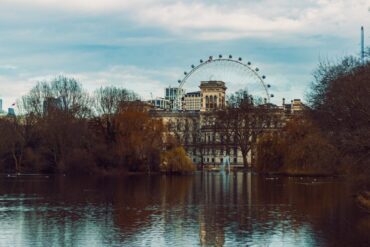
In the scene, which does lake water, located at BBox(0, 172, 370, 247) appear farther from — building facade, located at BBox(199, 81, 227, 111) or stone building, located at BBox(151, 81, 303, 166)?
→ building facade, located at BBox(199, 81, 227, 111)

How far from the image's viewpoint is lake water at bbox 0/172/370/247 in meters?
23.1

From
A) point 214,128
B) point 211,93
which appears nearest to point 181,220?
point 214,128

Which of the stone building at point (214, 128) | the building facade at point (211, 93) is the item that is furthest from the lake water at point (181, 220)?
the building facade at point (211, 93)

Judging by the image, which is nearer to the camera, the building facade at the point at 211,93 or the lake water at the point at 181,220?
the lake water at the point at 181,220

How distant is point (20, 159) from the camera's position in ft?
291

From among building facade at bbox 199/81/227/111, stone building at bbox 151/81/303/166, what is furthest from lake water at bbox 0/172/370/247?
building facade at bbox 199/81/227/111

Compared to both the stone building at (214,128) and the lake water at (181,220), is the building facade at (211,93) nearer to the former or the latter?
the stone building at (214,128)

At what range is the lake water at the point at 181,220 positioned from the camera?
75.9ft

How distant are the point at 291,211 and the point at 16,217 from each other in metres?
13.5

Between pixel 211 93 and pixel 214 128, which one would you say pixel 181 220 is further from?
pixel 211 93

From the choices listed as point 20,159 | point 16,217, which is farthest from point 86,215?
point 20,159

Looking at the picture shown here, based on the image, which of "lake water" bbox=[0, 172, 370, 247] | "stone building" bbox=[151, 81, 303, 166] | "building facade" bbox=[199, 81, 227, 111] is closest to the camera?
"lake water" bbox=[0, 172, 370, 247]

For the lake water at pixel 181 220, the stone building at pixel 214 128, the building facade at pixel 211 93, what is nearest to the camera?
the lake water at pixel 181 220

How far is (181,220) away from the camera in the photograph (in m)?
29.1
